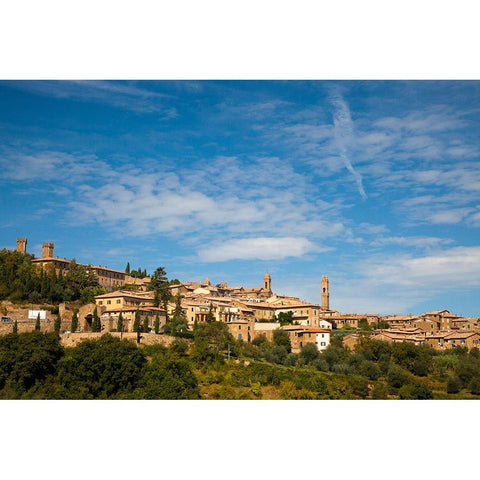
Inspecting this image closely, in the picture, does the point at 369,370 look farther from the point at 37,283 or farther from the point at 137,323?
the point at 37,283

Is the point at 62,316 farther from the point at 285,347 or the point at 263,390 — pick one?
the point at 263,390

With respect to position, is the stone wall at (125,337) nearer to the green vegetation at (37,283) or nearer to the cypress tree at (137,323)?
the cypress tree at (137,323)

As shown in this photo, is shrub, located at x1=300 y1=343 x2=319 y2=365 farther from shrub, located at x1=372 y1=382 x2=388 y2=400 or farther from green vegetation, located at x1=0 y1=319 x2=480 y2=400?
shrub, located at x1=372 y1=382 x2=388 y2=400

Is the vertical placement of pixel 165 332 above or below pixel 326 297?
below

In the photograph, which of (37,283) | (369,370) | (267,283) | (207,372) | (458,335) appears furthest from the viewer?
(267,283)

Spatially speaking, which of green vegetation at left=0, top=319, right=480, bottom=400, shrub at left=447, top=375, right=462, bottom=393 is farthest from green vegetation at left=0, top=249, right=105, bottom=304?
shrub at left=447, top=375, right=462, bottom=393

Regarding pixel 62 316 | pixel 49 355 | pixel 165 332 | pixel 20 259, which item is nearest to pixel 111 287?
pixel 20 259

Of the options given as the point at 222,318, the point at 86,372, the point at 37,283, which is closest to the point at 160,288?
the point at 222,318

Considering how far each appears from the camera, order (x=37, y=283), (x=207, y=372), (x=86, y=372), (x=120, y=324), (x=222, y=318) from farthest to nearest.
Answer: (x=222, y=318), (x=37, y=283), (x=120, y=324), (x=207, y=372), (x=86, y=372)

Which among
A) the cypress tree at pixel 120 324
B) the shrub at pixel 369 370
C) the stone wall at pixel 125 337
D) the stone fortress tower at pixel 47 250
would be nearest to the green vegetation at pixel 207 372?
the shrub at pixel 369 370
